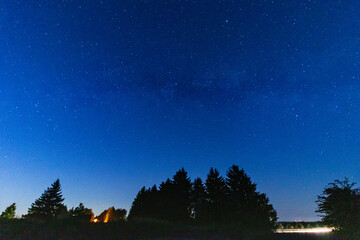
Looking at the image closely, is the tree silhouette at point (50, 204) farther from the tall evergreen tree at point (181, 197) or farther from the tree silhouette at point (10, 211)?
the tall evergreen tree at point (181, 197)

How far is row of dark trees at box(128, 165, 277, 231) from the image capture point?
117 ft

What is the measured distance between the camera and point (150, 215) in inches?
1692

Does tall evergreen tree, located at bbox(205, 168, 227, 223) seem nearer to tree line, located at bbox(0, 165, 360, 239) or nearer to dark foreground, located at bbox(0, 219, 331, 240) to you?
tree line, located at bbox(0, 165, 360, 239)

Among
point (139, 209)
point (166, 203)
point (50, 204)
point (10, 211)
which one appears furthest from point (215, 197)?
point (10, 211)

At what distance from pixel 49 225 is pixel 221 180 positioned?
2896cm

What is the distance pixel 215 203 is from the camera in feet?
131

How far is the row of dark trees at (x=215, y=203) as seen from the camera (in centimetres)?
3575

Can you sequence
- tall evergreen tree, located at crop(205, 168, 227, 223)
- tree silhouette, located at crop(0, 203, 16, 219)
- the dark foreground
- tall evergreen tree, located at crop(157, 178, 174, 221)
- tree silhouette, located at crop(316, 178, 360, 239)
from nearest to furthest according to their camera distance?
tree silhouette, located at crop(316, 178, 360, 239) < the dark foreground < tall evergreen tree, located at crop(205, 168, 227, 223) < tall evergreen tree, located at crop(157, 178, 174, 221) < tree silhouette, located at crop(0, 203, 16, 219)

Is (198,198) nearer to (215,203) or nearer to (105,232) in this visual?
(215,203)

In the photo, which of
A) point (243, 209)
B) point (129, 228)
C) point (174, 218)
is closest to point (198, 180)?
point (174, 218)

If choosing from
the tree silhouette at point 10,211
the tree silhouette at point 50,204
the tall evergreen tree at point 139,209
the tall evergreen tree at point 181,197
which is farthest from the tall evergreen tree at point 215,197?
the tree silhouette at point 10,211

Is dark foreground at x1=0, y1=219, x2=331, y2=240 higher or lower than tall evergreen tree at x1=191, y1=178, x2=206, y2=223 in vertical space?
lower

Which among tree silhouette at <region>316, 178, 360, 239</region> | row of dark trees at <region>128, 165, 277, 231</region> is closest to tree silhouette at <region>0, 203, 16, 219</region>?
row of dark trees at <region>128, 165, 277, 231</region>

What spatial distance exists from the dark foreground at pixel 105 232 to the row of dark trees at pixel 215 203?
36.2 ft
